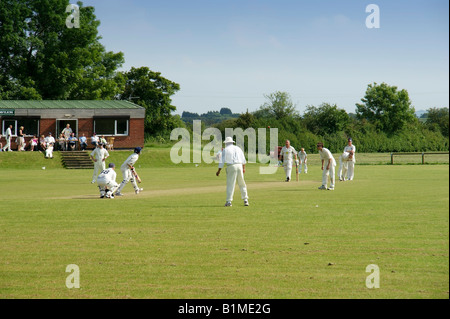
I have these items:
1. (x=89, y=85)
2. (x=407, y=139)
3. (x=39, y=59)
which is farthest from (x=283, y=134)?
(x=39, y=59)

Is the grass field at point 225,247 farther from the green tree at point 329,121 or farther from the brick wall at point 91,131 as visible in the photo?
the green tree at point 329,121

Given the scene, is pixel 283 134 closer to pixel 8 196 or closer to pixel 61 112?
pixel 61 112

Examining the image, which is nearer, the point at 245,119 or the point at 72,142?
the point at 72,142

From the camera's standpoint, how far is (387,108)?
104 m

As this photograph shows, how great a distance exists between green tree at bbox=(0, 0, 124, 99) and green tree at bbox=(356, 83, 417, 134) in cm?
5360

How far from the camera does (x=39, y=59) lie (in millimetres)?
62875

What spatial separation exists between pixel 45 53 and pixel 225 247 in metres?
57.7

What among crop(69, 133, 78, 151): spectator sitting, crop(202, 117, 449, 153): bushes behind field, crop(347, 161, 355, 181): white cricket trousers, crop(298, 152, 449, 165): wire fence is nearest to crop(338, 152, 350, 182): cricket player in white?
crop(347, 161, 355, 181): white cricket trousers

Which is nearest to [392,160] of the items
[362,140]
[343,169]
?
[362,140]

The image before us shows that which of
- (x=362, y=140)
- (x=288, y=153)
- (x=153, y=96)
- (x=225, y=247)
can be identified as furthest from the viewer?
(x=153, y=96)

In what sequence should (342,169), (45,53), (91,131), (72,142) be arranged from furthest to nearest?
(45,53) → (91,131) → (72,142) → (342,169)

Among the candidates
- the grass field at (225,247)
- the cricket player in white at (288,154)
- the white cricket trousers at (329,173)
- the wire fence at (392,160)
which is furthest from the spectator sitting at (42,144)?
the white cricket trousers at (329,173)

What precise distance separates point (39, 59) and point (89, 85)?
5.81 m

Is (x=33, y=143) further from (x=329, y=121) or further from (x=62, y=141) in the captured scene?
(x=329, y=121)
